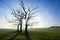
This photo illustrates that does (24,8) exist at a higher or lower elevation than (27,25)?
higher

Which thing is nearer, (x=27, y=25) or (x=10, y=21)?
(x=27, y=25)

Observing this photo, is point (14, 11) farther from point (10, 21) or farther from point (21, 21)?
point (21, 21)

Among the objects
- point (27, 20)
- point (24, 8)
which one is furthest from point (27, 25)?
point (24, 8)

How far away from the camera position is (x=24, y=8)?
3812 centimetres

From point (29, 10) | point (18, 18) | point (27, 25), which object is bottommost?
point (27, 25)

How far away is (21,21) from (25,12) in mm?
8498

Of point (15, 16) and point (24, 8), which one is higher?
point (24, 8)

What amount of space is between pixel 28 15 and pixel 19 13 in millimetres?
4461

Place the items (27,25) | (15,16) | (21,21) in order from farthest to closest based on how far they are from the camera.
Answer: (21,21)
(15,16)
(27,25)

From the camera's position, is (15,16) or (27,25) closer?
(27,25)

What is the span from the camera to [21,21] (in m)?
45.3

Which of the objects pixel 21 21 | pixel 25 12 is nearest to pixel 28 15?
pixel 25 12

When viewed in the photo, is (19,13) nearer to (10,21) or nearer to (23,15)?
(23,15)


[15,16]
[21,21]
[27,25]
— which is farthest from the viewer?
[21,21]
